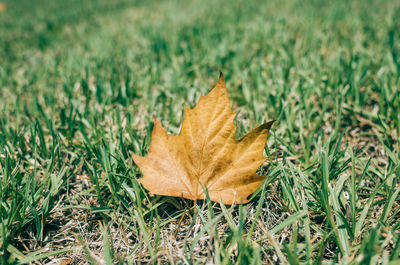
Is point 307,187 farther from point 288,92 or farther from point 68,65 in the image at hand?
point 68,65

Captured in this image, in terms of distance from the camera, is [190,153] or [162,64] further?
[162,64]

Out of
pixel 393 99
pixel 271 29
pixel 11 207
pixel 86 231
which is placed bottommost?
pixel 86 231

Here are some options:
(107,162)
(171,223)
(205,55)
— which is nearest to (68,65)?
(205,55)

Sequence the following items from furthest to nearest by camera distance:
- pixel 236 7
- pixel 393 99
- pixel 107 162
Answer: pixel 236 7
pixel 393 99
pixel 107 162

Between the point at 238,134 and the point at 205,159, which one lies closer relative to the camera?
the point at 205,159
